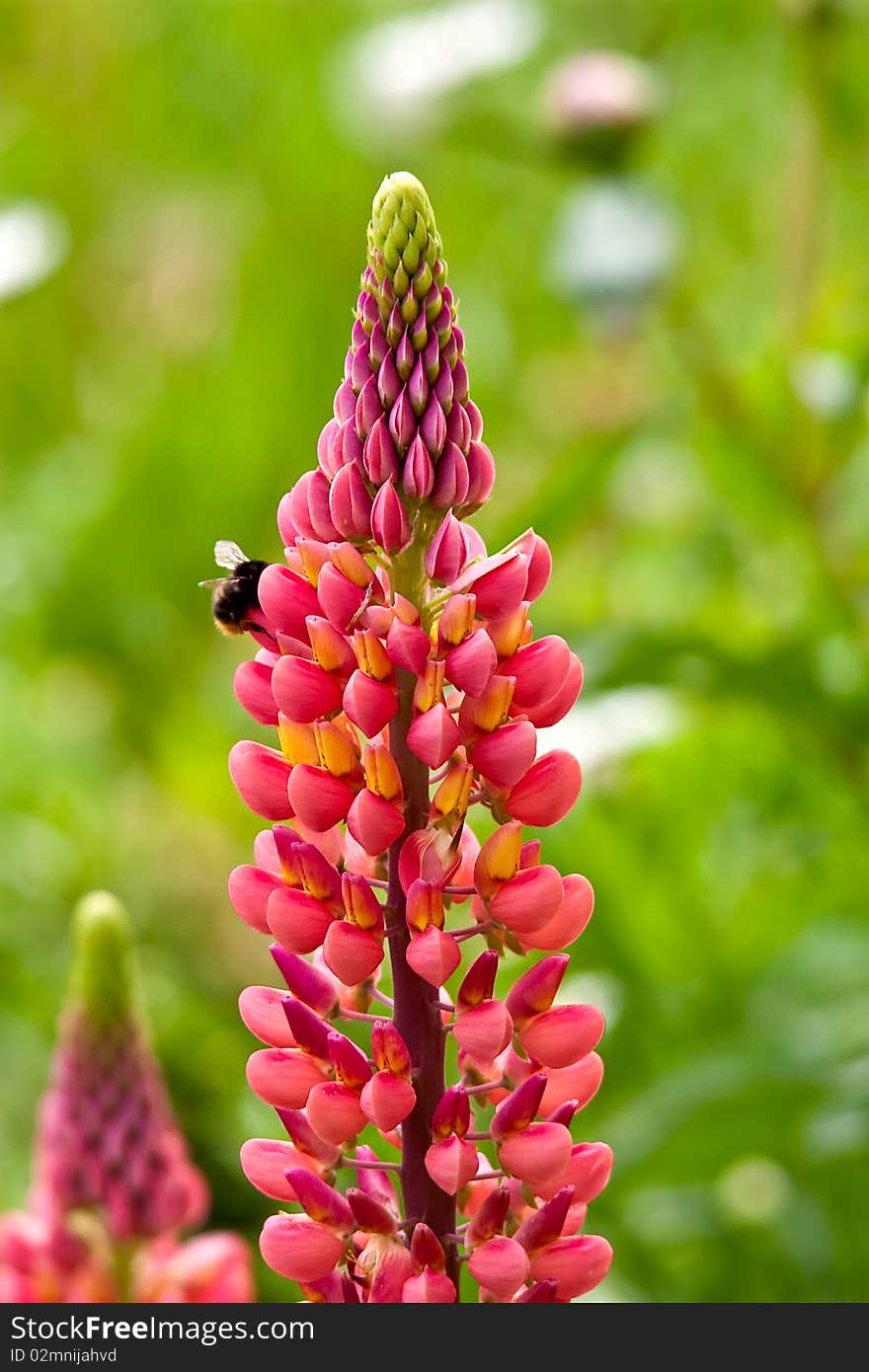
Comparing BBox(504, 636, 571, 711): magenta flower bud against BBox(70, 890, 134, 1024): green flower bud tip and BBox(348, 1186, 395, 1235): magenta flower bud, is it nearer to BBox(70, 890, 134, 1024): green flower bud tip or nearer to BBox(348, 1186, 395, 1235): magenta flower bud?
BBox(348, 1186, 395, 1235): magenta flower bud

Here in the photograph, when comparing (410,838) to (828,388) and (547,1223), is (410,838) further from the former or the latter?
(828,388)

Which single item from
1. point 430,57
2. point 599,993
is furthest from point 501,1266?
point 430,57

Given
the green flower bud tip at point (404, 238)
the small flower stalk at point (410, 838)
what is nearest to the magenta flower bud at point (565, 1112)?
the small flower stalk at point (410, 838)

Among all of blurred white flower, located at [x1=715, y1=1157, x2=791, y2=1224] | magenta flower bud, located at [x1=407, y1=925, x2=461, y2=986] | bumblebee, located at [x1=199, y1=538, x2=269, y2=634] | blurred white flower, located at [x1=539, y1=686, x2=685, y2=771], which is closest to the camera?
magenta flower bud, located at [x1=407, y1=925, x2=461, y2=986]

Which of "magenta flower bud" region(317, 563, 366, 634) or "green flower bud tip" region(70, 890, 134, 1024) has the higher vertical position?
"green flower bud tip" region(70, 890, 134, 1024)

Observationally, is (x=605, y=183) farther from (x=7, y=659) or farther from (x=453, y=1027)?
(x=7, y=659)

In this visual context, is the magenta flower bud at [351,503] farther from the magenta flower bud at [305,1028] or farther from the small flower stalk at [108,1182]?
the small flower stalk at [108,1182]

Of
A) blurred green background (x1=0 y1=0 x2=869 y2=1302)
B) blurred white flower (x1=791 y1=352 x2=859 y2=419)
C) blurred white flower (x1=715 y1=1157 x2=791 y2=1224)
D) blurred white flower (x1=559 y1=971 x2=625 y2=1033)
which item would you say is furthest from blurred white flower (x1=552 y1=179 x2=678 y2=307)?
blurred white flower (x1=715 y1=1157 x2=791 y2=1224)
